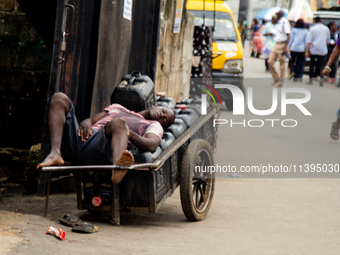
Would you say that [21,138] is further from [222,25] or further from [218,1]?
[218,1]

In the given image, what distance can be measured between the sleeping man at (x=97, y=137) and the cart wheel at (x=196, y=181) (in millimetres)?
368

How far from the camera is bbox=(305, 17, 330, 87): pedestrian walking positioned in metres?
16.1

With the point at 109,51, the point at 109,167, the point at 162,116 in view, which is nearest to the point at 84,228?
the point at 109,167

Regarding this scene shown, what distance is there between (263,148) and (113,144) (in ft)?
15.2

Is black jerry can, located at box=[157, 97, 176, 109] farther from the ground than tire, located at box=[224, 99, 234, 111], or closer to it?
farther from the ground

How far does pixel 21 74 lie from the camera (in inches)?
223

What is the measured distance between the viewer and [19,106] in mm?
5715

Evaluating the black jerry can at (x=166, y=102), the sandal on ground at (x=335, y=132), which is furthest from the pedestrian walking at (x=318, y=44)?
the black jerry can at (x=166, y=102)

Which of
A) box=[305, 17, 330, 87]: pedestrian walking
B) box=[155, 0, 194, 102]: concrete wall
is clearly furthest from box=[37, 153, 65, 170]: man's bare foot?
box=[305, 17, 330, 87]: pedestrian walking

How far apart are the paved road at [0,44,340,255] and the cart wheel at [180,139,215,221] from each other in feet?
0.44

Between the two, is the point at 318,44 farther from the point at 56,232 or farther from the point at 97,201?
the point at 56,232

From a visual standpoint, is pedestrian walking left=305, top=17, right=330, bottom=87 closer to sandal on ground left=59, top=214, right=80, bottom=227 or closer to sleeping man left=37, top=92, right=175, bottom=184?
sleeping man left=37, top=92, right=175, bottom=184

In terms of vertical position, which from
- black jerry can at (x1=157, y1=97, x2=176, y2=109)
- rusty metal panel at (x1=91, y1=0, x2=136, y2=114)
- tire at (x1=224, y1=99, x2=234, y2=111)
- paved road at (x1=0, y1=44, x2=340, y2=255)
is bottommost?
paved road at (x1=0, y1=44, x2=340, y2=255)

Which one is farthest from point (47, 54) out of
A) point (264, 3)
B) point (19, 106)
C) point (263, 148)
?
point (264, 3)
